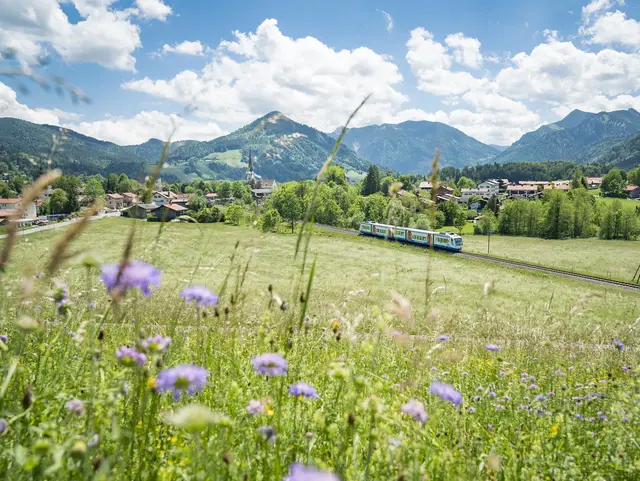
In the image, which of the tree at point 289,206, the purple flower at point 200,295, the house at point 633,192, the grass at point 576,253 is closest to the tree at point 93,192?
the purple flower at point 200,295

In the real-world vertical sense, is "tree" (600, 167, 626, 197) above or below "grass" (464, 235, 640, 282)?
above

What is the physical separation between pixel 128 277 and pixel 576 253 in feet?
203

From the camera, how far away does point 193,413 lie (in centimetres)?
98

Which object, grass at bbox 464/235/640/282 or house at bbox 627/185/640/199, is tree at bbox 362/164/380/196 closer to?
grass at bbox 464/235/640/282

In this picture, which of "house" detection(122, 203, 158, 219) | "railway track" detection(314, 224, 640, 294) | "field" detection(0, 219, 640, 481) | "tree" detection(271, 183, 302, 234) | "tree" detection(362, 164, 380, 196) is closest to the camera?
"field" detection(0, 219, 640, 481)

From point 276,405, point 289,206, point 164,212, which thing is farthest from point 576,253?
point 164,212

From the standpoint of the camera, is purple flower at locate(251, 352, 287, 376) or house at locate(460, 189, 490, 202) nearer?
purple flower at locate(251, 352, 287, 376)

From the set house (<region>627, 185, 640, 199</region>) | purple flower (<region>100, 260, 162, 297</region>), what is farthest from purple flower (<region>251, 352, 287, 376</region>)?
house (<region>627, 185, 640, 199</region>)

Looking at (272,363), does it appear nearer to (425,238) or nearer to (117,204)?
(117,204)

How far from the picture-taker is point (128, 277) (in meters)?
1.32

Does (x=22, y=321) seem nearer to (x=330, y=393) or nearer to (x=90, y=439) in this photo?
(x=90, y=439)

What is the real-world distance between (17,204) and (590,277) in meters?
42.4

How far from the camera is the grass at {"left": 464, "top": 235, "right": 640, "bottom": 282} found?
41.7 m

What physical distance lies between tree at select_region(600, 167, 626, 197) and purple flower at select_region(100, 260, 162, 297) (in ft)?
510
